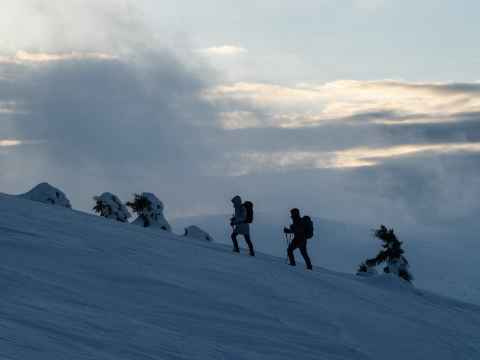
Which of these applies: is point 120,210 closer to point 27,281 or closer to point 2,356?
point 27,281

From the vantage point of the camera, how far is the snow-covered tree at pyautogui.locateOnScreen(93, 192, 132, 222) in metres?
60.0

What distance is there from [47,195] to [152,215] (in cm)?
1468

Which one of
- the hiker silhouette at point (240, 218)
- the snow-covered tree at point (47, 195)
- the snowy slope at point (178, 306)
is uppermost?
the snow-covered tree at point (47, 195)

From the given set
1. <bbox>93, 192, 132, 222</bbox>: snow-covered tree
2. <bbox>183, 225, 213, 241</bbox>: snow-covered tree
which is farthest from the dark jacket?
<bbox>93, 192, 132, 222</bbox>: snow-covered tree

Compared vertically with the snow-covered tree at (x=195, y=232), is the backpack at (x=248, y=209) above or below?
below

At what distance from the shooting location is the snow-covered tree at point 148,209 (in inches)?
2425

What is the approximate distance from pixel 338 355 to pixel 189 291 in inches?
118

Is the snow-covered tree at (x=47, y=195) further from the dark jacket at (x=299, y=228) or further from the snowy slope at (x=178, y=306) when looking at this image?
the dark jacket at (x=299, y=228)

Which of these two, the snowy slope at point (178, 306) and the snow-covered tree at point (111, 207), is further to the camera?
the snow-covered tree at point (111, 207)

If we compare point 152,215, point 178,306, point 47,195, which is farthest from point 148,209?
point 178,306

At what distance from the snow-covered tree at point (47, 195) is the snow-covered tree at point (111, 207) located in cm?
973

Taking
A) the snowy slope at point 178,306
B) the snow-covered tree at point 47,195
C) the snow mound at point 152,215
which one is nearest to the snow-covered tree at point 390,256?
the snow mound at point 152,215

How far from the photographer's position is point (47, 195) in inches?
1895

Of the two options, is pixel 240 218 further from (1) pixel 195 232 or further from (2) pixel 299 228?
(1) pixel 195 232
